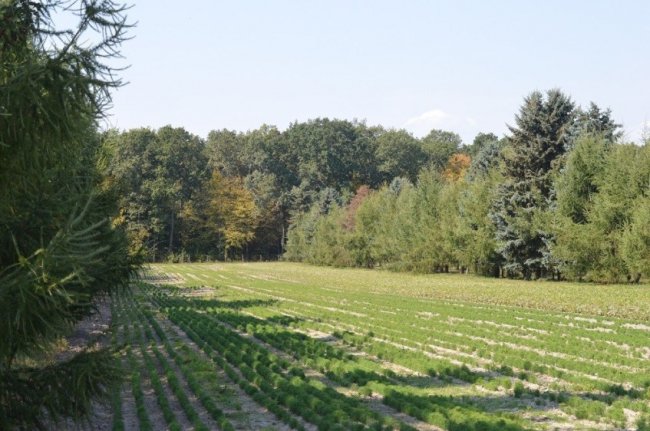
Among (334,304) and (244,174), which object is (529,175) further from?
(244,174)

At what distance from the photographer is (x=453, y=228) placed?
47719 millimetres

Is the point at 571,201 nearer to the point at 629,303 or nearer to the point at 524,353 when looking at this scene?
the point at 629,303

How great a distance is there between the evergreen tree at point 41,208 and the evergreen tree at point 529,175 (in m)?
38.1

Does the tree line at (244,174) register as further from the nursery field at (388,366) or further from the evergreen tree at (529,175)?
the nursery field at (388,366)

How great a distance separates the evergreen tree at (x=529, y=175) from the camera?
41.3 metres

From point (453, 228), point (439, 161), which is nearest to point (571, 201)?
point (453, 228)

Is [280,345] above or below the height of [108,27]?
below

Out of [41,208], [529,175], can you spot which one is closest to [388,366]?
[41,208]

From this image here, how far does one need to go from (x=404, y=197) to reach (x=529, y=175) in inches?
741

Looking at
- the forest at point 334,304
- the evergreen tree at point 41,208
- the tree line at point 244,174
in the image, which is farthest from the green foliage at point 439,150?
the evergreen tree at point 41,208

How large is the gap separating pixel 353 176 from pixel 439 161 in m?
15.3

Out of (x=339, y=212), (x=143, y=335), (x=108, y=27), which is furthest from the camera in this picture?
(x=339, y=212)

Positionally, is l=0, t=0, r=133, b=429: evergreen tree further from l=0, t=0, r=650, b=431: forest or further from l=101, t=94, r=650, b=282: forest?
l=101, t=94, r=650, b=282: forest

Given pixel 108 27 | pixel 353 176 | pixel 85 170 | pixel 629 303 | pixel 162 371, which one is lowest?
pixel 162 371
